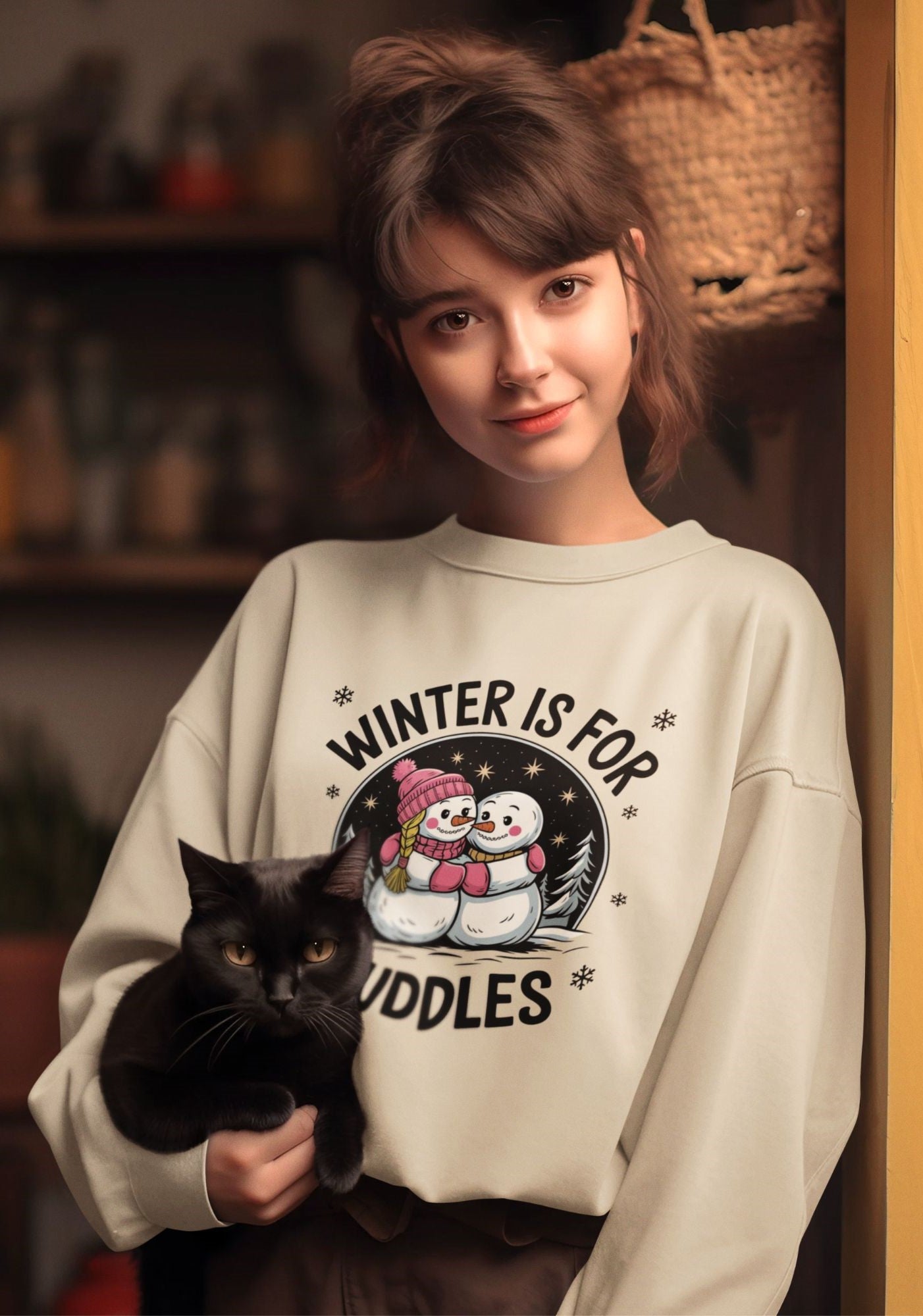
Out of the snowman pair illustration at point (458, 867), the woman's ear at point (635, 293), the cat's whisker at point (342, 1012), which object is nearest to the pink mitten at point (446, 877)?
the snowman pair illustration at point (458, 867)

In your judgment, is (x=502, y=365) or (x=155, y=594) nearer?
(x=502, y=365)

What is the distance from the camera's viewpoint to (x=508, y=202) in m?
0.83

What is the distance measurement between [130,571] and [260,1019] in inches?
20.2

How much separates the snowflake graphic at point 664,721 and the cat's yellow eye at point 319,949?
280mm

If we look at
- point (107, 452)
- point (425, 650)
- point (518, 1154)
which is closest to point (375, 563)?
point (425, 650)

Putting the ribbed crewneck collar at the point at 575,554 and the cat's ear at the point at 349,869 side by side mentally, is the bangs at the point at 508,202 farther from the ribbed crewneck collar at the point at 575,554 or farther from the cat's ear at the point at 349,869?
the cat's ear at the point at 349,869

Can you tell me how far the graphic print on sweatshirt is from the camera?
851 mm

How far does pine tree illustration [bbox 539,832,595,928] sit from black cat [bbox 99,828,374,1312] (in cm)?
14

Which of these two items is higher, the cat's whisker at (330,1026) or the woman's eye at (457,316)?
the woman's eye at (457,316)

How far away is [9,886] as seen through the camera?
1149 mm

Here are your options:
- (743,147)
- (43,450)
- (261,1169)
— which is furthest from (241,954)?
(743,147)

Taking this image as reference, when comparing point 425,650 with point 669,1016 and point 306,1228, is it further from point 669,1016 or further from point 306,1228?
point 306,1228

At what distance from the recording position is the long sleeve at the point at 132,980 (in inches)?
34.1

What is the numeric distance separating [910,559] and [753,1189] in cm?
45
